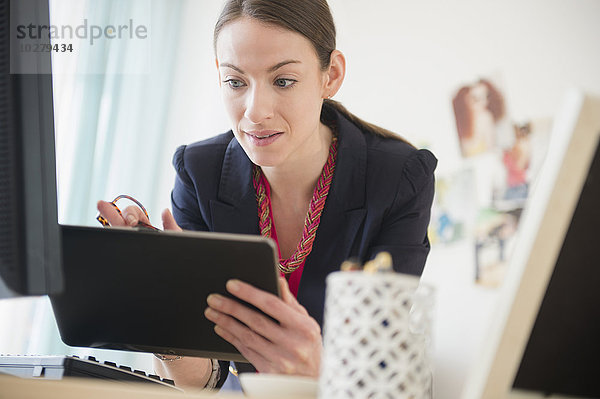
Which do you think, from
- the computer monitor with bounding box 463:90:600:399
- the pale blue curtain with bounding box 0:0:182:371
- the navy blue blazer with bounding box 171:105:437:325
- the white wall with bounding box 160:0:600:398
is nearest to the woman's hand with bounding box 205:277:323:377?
the computer monitor with bounding box 463:90:600:399

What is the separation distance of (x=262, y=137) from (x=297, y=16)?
255mm

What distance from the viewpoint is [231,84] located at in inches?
52.0

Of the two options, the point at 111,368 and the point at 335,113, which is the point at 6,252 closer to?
the point at 111,368

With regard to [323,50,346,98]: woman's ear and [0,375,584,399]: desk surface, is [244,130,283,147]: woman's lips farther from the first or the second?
[0,375,584,399]: desk surface

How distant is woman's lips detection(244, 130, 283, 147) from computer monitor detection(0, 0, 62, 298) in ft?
1.86

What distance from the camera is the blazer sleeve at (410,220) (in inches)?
51.9

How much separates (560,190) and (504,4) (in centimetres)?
264

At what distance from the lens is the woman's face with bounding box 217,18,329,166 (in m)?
1.27

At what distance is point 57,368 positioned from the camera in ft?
2.86

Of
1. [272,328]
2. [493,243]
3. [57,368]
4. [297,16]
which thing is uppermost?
[297,16]

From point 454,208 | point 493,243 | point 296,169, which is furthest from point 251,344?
point 454,208

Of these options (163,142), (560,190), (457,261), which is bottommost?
(457,261)

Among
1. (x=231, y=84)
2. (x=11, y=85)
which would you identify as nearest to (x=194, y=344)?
(x=11, y=85)

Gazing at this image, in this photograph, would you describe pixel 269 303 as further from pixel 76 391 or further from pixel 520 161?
pixel 520 161
